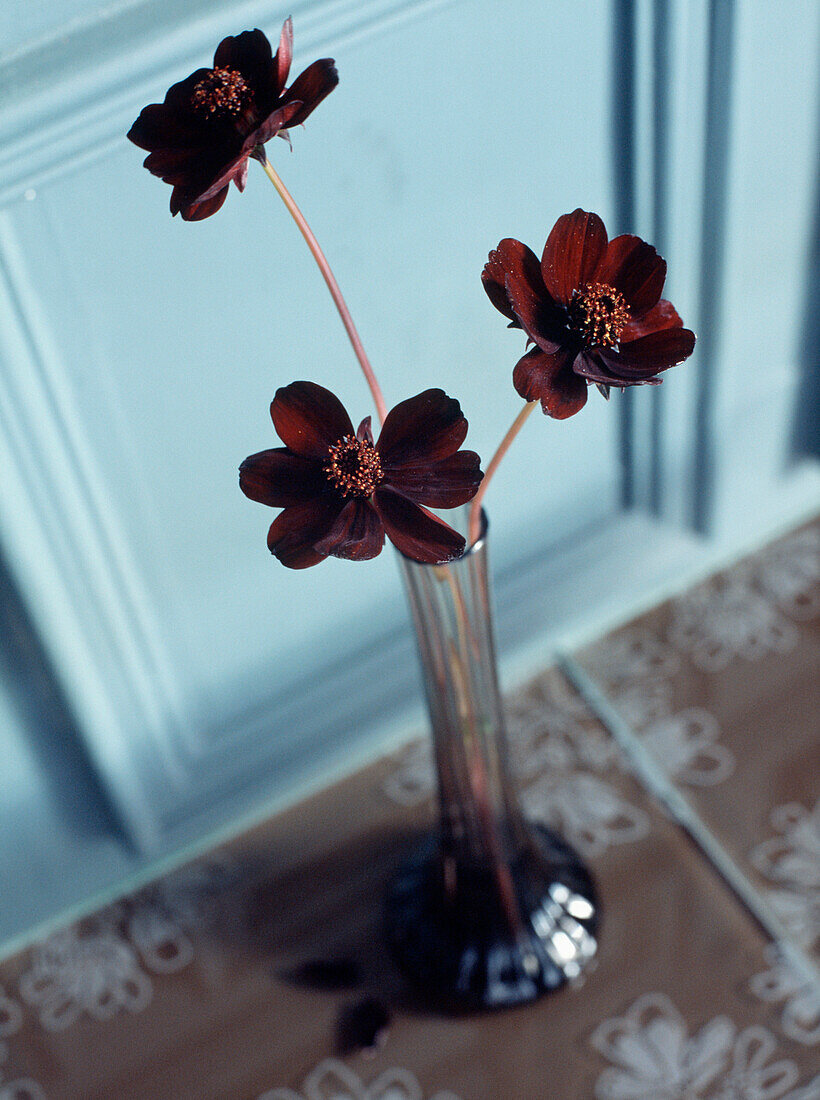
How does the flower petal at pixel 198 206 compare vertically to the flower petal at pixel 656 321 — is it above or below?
above

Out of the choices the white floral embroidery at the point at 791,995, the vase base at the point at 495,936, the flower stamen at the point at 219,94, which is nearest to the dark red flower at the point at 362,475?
the flower stamen at the point at 219,94

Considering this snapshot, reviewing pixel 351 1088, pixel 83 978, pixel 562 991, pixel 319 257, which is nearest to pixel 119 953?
pixel 83 978

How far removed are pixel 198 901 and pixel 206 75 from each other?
20.8 inches

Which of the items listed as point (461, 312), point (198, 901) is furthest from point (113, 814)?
point (461, 312)

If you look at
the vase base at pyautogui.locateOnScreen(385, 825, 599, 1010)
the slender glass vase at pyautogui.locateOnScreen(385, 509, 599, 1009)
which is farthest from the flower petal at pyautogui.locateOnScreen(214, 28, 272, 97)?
the vase base at pyautogui.locateOnScreen(385, 825, 599, 1010)

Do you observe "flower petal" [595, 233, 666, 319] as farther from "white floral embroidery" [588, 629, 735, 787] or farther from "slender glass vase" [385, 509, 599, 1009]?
"white floral embroidery" [588, 629, 735, 787]

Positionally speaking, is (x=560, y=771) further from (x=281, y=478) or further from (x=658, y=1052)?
(x=281, y=478)

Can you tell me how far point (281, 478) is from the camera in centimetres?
40

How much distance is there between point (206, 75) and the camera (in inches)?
15.4

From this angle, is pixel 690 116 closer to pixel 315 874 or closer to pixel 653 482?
pixel 653 482

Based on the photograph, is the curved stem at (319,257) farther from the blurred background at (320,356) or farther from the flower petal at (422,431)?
the blurred background at (320,356)

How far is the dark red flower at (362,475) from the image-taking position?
383 millimetres

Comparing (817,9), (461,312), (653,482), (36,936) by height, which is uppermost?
(817,9)

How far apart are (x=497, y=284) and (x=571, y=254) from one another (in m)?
0.03
